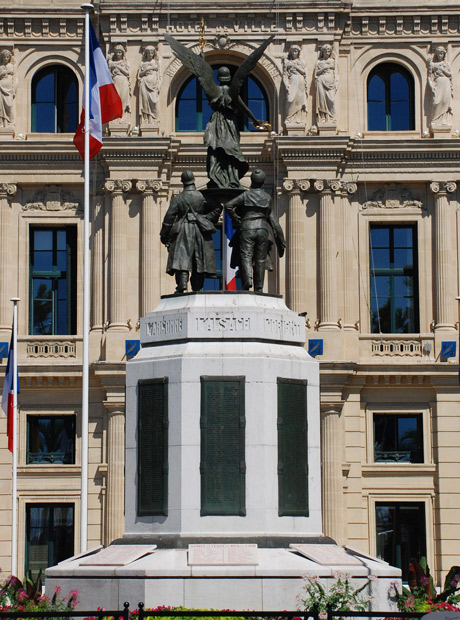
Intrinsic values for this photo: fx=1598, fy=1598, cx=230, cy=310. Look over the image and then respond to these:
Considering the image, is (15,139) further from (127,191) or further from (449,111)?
(449,111)

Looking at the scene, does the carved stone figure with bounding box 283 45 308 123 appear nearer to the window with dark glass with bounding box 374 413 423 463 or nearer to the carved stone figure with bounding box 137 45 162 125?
the carved stone figure with bounding box 137 45 162 125

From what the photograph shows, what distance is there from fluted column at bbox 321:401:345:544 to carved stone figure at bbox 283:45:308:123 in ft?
32.1

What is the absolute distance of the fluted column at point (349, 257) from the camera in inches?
2104

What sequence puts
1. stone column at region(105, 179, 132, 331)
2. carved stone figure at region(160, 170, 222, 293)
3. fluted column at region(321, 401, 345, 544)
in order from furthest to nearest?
stone column at region(105, 179, 132, 331) → fluted column at region(321, 401, 345, 544) → carved stone figure at region(160, 170, 222, 293)

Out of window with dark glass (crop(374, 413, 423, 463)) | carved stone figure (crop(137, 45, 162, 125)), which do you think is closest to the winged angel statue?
carved stone figure (crop(137, 45, 162, 125))

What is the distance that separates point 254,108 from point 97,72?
15.3 m

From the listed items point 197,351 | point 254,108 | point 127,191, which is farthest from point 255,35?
point 197,351

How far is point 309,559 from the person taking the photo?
24.8 m

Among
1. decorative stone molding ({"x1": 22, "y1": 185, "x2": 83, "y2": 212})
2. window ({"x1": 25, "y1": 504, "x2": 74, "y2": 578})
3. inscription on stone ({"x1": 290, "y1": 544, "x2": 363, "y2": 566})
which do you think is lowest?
window ({"x1": 25, "y1": 504, "x2": 74, "y2": 578})

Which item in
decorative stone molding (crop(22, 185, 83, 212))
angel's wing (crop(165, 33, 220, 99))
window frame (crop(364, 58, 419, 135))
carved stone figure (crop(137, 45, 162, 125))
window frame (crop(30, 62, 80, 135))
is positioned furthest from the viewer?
window frame (crop(30, 62, 80, 135))

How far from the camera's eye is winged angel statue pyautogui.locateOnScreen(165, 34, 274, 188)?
28.7 meters

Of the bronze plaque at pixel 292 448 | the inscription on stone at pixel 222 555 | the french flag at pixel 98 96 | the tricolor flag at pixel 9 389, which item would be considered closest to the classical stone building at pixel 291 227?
the tricolor flag at pixel 9 389

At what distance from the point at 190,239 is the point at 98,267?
2567 centimetres

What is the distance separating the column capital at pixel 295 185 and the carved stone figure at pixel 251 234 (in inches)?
979
